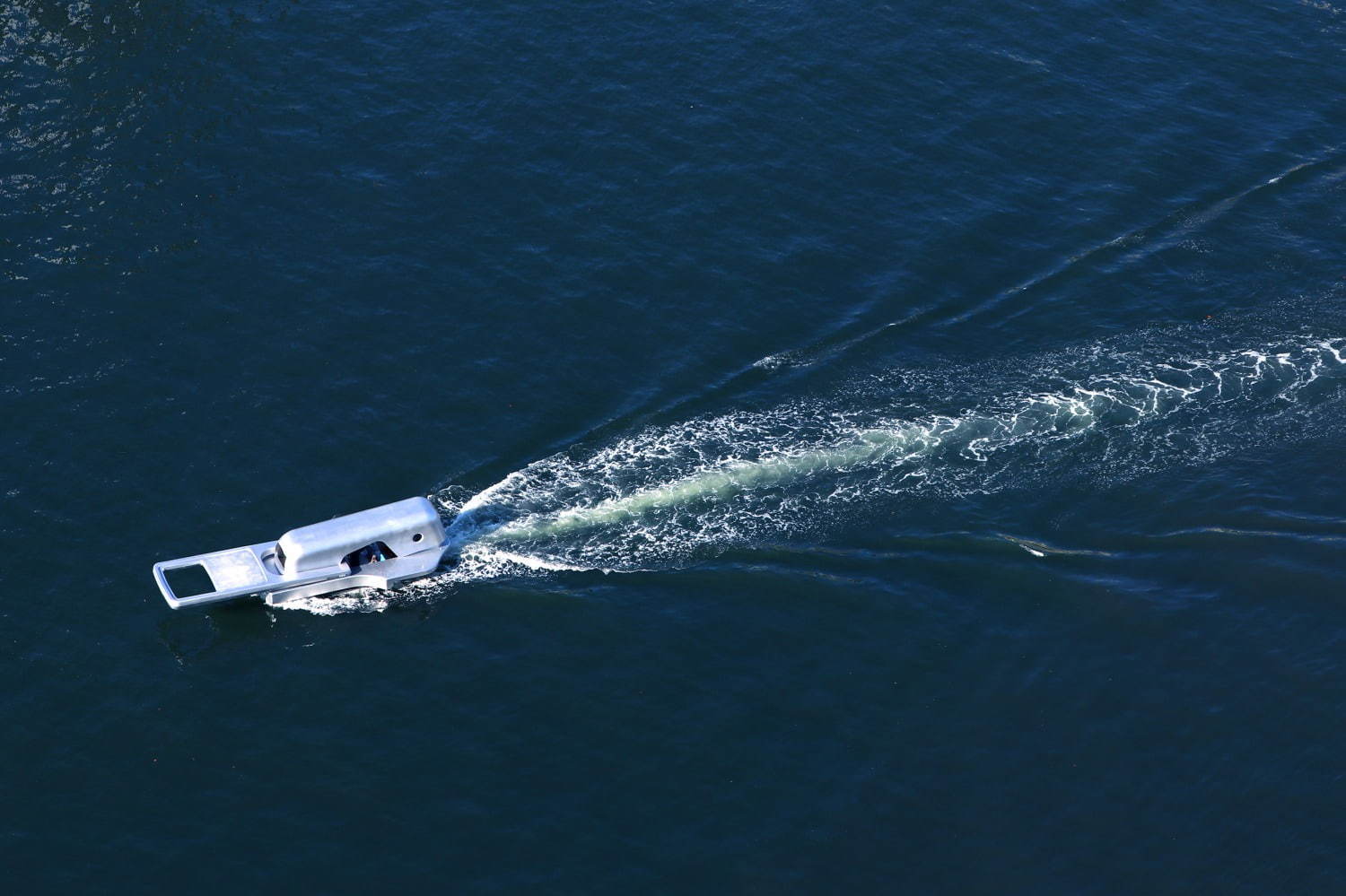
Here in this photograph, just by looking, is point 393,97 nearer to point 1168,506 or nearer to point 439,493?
point 439,493

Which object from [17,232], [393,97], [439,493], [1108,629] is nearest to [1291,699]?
[1108,629]

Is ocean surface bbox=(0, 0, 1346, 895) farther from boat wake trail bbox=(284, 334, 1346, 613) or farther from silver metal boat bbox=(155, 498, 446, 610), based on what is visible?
silver metal boat bbox=(155, 498, 446, 610)

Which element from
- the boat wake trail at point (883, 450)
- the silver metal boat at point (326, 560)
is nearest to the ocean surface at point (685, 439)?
the boat wake trail at point (883, 450)

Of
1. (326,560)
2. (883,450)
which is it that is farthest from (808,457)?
(326,560)

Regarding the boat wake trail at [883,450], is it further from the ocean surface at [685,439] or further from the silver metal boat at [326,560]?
the silver metal boat at [326,560]

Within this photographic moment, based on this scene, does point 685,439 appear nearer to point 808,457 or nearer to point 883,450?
point 808,457

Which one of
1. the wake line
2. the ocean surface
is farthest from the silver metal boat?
the wake line
